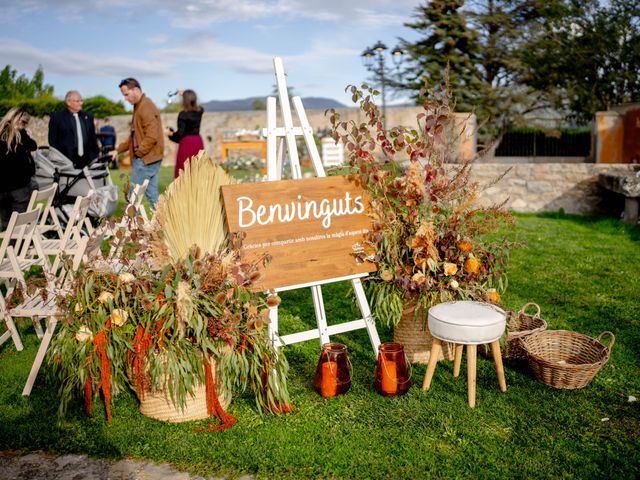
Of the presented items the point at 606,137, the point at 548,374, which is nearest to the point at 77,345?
the point at 548,374

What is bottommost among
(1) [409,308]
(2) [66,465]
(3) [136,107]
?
(2) [66,465]

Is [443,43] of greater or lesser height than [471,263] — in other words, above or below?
above

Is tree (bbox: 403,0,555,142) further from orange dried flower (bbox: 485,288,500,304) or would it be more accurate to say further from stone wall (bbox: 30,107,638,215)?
orange dried flower (bbox: 485,288,500,304)

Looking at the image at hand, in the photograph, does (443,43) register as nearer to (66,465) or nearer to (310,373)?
(310,373)

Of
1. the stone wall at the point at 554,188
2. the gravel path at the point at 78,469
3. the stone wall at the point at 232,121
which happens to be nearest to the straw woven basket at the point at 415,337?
the gravel path at the point at 78,469

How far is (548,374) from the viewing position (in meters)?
3.40

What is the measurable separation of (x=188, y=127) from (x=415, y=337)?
5061mm

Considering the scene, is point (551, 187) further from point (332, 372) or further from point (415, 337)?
point (332, 372)

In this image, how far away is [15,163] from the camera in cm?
546

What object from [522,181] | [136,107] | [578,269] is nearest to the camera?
[578,269]

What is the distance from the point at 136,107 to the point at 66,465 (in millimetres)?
5036

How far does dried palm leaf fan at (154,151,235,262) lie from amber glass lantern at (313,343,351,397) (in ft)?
2.80

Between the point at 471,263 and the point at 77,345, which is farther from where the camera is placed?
the point at 471,263

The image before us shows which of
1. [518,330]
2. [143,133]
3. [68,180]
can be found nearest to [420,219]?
[518,330]
